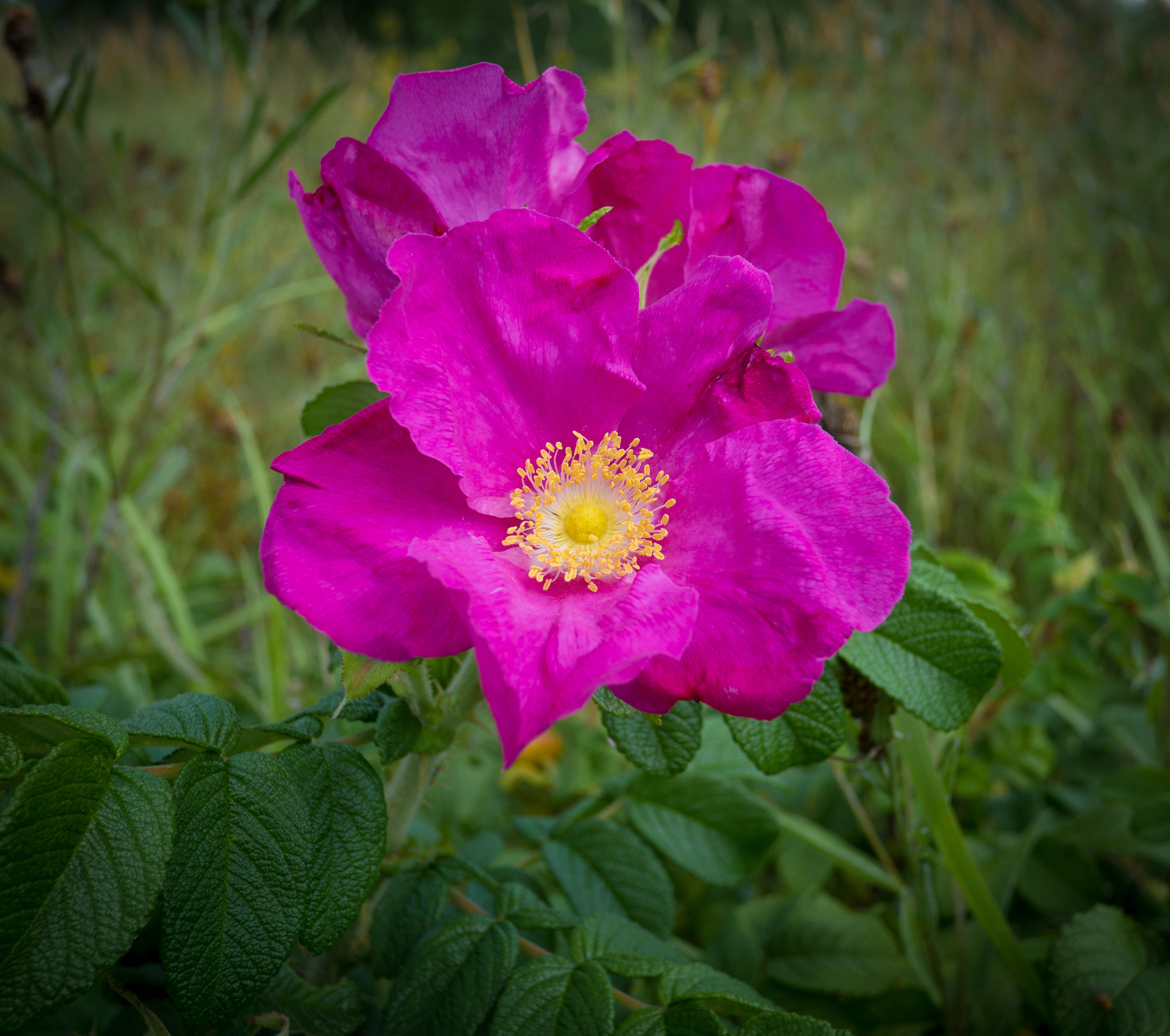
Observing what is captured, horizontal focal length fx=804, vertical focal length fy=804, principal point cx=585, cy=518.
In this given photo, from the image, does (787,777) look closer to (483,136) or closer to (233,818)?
(233,818)

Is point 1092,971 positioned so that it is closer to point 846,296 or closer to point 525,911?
point 525,911

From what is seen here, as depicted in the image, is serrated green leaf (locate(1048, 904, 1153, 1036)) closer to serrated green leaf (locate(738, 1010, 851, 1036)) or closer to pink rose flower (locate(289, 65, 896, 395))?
serrated green leaf (locate(738, 1010, 851, 1036))

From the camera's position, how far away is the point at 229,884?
0.56 metres

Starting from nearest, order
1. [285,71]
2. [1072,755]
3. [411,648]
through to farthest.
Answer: [411,648] → [1072,755] → [285,71]

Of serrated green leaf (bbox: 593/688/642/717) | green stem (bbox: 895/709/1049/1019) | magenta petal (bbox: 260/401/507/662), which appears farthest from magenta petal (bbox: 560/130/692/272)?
green stem (bbox: 895/709/1049/1019)

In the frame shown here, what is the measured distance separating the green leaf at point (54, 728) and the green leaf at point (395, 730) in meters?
0.18

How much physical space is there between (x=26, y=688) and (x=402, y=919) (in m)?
0.40

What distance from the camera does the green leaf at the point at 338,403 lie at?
0.71 meters

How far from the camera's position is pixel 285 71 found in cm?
653

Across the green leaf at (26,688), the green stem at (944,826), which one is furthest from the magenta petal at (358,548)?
the green stem at (944,826)

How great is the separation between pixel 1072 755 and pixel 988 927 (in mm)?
733

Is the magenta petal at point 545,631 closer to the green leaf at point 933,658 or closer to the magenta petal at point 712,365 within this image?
the magenta petal at point 712,365

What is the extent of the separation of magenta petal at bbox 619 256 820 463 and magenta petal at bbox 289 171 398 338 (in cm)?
21

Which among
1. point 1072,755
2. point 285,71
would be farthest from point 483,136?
point 285,71
